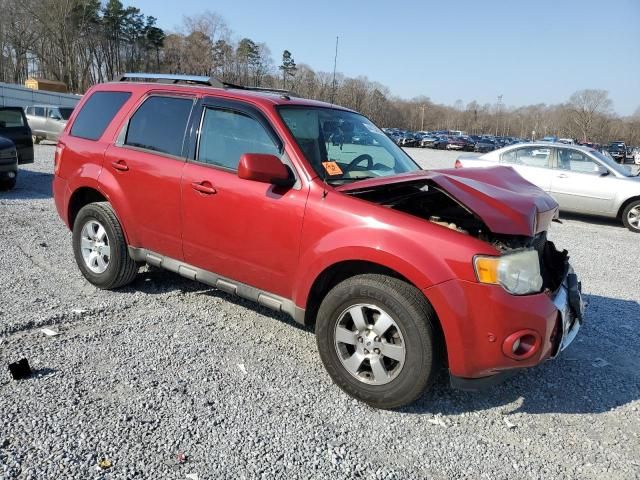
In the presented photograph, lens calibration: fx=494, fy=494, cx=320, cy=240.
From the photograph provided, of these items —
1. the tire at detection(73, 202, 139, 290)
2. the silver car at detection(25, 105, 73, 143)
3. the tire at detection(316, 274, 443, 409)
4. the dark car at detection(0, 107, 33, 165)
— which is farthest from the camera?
the silver car at detection(25, 105, 73, 143)

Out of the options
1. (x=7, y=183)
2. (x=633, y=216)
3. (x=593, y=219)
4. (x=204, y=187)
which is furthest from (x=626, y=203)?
(x=7, y=183)

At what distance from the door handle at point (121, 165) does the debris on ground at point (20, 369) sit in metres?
1.80

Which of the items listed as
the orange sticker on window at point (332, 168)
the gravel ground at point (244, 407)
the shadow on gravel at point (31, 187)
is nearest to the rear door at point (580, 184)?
the gravel ground at point (244, 407)

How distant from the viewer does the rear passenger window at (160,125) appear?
411cm

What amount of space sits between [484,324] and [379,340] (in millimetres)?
644

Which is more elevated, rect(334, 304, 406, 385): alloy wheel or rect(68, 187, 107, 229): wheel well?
rect(68, 187, 107, 229): wheel well

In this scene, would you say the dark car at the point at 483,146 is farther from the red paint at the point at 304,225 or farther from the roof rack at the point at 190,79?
the red paint at the point at 304,225

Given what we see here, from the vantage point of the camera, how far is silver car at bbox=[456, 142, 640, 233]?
1016 cm

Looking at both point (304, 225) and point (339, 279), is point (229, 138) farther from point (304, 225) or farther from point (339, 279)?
point (339, 279)

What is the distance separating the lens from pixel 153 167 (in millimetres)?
4125

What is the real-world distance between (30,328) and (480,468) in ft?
11.2

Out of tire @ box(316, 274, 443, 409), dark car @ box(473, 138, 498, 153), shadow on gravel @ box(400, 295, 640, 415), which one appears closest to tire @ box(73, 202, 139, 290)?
tire @ box(316, 274, 443, 409)

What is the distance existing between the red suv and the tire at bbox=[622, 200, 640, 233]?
7.82 meters

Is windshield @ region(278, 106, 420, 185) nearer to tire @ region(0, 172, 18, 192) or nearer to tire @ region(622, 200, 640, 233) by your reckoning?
tire @ region(622, 200, 640, 233)
